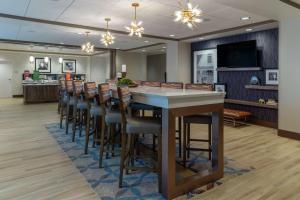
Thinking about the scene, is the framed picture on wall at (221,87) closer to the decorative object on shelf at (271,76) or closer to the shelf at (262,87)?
the shelf at (262,87)

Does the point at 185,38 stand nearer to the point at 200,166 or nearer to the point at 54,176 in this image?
the point at 200,166

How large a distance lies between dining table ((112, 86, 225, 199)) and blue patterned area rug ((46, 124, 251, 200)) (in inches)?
4.5

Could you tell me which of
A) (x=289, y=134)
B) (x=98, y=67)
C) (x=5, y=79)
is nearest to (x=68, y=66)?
(x=98, y=67)

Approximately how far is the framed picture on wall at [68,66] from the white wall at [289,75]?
12.1m

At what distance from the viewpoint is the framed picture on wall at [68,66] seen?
1368 cm

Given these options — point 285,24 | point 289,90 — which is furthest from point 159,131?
point 285,24

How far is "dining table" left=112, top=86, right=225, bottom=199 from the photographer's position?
2188 mm

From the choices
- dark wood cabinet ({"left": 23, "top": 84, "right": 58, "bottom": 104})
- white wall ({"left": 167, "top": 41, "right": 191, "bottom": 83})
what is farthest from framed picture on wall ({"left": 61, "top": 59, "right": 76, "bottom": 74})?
white wall ({"left": 167, "top": 41, "right": 191, "bottom": 83})

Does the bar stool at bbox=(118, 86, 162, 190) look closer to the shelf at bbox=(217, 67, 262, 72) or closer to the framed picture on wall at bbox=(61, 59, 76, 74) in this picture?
the shelf at bbox=(217, 67, 262, 72)

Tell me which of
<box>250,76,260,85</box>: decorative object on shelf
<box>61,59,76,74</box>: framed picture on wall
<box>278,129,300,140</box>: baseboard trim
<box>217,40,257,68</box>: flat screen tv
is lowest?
<box>278,129,300,140</box>: baseboard trim

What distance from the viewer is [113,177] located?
2.70 m

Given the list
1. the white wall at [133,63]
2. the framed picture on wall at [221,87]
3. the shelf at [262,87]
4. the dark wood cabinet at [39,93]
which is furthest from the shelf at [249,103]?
the dark wood cabinet at [39,93]

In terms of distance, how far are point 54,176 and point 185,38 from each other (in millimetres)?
6065

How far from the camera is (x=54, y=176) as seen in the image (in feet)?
9.02
